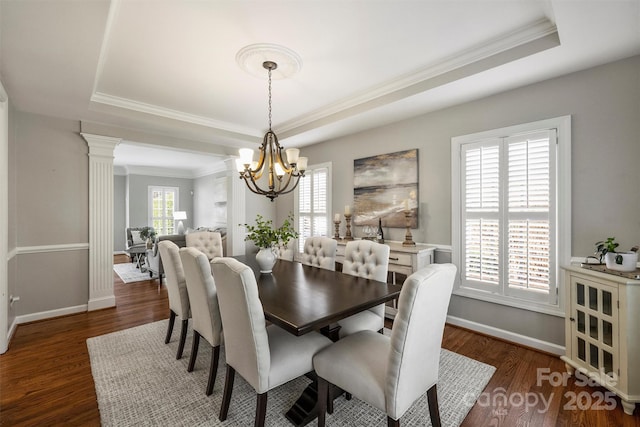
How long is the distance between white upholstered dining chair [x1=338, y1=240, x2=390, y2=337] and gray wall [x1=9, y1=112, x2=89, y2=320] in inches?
138

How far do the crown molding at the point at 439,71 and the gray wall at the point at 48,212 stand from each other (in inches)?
119

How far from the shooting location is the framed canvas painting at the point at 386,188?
3529 mm

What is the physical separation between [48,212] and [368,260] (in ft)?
12.6

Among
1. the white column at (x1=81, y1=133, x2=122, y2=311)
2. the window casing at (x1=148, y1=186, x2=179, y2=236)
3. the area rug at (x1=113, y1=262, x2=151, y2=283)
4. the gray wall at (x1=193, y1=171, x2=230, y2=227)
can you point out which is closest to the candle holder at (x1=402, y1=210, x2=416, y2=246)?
the white column at (x1=81, y1=133, x2=122, y2=311)

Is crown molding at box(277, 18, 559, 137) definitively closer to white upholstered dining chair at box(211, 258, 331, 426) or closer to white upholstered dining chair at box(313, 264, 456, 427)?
white upholstered dining chair at box(313, 264, 456, 427)

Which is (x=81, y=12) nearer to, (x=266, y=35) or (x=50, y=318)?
(x=266, y=35)

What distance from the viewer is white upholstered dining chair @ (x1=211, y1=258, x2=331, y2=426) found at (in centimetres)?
150

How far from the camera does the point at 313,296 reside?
193cm

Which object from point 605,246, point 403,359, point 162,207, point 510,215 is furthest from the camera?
point 162,207

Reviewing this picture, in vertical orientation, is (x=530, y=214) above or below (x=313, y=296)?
above

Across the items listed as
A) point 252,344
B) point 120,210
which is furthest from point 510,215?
point 120,210

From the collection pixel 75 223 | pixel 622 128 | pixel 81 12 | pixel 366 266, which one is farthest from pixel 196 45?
pixel 622 128

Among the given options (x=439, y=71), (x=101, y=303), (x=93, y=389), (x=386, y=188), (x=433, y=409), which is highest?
(x=439, y=71)

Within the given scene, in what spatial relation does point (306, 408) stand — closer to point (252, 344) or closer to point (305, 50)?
point (252, 344)
